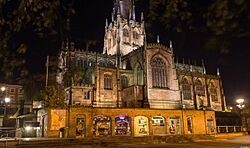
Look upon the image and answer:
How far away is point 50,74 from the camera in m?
57.3

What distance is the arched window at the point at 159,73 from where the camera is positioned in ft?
152

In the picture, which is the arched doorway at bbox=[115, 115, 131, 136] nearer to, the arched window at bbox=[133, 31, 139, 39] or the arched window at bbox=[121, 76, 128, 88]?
the arched window at bbox=[121, 76, 128, 88]

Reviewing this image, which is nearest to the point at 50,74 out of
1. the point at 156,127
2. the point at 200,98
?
the point at 156,127

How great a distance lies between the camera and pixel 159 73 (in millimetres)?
47312

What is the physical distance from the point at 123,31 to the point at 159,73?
974 inches

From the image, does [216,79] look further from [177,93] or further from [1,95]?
[1,95]

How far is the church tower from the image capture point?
214ft

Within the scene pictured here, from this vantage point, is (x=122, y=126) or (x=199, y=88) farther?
(x=199, y=88)

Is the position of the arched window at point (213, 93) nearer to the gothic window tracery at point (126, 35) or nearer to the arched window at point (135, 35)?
the arched window at point (135, 35)

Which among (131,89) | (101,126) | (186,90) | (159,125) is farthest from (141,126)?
(186,90)

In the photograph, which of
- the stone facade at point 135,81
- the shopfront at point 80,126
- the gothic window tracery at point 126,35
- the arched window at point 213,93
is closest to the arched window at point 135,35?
the gothic window tracery at point 126,35

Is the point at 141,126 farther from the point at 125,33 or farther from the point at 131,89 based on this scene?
the point at 125,33

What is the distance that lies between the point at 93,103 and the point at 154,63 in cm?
1559

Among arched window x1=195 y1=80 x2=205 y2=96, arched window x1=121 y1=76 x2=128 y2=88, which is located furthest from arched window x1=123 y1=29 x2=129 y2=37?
arched window x1=195 y1=80 x2=205 y2=96
